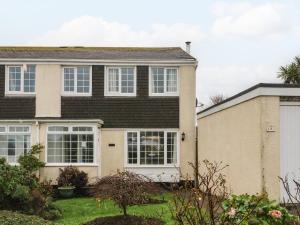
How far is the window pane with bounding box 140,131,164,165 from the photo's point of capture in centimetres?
2344

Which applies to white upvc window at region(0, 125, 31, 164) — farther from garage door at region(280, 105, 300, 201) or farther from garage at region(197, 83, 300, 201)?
garage door at region(280, 105, 300, 201)

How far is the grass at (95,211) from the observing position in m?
13.5

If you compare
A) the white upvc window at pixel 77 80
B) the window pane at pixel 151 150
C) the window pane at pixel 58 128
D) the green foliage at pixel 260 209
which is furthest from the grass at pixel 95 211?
the white upvc window at pixel 77 80

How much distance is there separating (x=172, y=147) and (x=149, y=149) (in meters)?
1.08

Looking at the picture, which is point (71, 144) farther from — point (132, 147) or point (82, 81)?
point (82, 81)

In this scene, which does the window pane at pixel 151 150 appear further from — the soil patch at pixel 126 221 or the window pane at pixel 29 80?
the soil patch at pixel 126 221

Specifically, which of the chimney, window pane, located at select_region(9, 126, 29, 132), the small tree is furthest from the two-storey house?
the small tree

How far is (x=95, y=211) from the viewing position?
1541 centimetres

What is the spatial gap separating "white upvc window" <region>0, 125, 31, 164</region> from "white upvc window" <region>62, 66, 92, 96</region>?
9.04 ft

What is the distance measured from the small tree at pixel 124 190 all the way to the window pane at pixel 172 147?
429 inches

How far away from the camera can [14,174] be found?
14.8 metres

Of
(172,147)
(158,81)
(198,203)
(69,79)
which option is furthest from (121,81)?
(198,203)

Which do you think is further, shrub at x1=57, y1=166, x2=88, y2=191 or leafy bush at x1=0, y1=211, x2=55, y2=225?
shrub at x1=57, y1=166, x2=88, y2=191

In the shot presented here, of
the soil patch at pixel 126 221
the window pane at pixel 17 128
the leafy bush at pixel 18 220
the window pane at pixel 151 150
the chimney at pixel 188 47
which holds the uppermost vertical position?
the chimney at pixel 188 47
